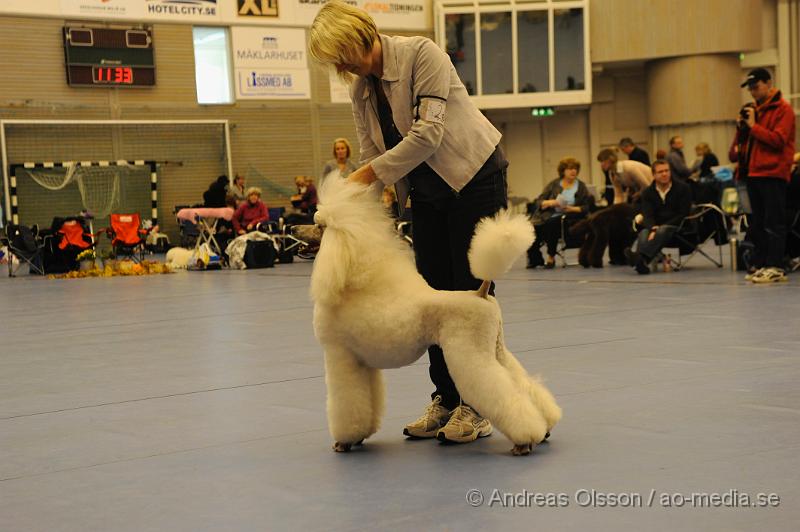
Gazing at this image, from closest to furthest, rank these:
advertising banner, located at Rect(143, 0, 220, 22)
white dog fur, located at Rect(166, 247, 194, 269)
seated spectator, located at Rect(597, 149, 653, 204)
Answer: seated spectator, located at Rect(597, 149, 653, 204) < white dog fur, located at Rect(166, 247, 194, 269) < advertising banner, located at Rect(143, 0, 220, 22)

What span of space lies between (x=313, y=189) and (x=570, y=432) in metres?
12.3

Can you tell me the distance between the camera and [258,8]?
20.7 metres

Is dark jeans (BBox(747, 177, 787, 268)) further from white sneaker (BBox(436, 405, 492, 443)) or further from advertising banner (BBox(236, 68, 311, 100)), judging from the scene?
advertising banner (BBox(236, 68, 311, 100))

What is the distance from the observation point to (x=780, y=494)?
2.31 m

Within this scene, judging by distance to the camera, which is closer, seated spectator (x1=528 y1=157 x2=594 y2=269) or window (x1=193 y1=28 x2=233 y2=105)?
seated spectator (x1=528 y1=157 x2=594 y2=269)

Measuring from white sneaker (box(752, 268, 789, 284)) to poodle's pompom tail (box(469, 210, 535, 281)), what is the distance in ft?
17.8

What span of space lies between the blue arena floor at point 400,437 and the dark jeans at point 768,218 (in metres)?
1.24

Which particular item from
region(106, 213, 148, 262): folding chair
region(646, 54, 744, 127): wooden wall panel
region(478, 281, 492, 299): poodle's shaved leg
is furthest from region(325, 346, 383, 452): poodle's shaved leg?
region(646, 54, 744, 127): wooden wall panel

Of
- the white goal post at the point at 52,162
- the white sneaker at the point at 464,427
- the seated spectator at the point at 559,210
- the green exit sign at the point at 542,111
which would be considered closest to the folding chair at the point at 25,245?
the white goal post at the point at 52,162

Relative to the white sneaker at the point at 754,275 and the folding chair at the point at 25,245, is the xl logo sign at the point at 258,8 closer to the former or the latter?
the folding chair at the point at 25,245

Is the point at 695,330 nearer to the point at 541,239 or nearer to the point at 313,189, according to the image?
the point at 541,239

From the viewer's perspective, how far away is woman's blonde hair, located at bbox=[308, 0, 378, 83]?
2904 mm

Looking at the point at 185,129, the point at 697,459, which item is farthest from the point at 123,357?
the point at 185,129

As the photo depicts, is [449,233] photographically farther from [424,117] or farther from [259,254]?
[259,254]
